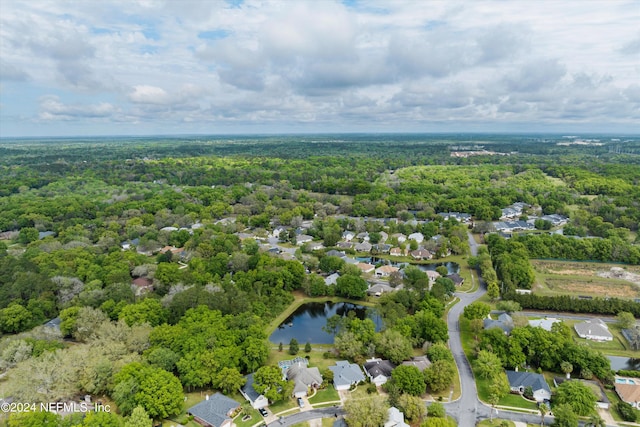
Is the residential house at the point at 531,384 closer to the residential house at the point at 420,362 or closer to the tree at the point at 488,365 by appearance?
the tree at the point at 488,365

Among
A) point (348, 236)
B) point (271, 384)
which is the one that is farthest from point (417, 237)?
point (271, 384)

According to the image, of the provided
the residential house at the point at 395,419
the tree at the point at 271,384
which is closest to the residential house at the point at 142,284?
the tree at the point at 271,384

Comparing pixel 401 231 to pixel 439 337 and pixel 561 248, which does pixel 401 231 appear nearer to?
pixel 561 248

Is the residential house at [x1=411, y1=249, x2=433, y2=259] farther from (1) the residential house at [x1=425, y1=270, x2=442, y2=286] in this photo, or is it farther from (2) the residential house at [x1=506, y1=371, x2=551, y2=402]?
(2) the residential house at [x1=506, y1=371, x2=551, y2=402]

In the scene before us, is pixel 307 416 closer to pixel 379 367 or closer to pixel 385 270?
pixel 379 367

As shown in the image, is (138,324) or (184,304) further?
(184,304)

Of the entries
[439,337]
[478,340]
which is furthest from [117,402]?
[478,340]

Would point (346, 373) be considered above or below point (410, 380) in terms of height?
below
